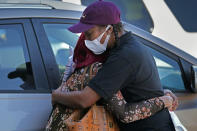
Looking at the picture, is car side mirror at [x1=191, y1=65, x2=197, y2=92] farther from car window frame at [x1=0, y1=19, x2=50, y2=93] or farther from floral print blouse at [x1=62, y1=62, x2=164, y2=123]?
car window frame at [x1=0, y1=19, x2=50, y2=93]

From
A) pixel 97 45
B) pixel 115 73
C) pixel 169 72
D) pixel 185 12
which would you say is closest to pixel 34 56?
pixel 97 45

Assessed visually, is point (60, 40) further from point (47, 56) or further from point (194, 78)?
point (194, 78)

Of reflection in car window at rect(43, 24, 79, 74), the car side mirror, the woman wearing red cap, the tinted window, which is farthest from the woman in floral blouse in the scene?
the tinted window

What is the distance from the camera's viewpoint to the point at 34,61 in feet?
9.44

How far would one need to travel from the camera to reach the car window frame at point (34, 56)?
2838 mm

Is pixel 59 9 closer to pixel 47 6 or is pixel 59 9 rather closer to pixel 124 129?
pixel 47 6

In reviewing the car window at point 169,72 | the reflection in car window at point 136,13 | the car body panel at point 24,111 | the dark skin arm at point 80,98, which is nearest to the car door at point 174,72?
the car window at point 169,72

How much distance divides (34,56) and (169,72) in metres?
1.03

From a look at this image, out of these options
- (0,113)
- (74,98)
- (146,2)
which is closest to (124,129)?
(74,98)

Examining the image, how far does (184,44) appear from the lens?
7.17 m

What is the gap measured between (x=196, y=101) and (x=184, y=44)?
13.1ft

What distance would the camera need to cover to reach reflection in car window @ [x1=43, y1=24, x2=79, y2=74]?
300 cm

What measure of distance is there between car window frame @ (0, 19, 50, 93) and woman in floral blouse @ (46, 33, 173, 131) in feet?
1.21

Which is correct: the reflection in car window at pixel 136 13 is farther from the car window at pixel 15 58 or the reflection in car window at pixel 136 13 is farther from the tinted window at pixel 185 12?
the car window at pixel 15 58
